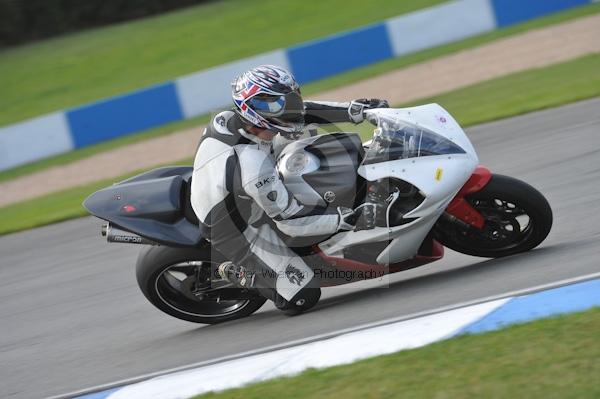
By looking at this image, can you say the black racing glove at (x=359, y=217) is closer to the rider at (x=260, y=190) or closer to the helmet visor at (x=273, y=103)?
the rider at (x=260, y=190)

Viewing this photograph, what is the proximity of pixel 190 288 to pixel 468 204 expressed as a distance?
1930 millimetres

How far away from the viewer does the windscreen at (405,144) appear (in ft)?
18.1

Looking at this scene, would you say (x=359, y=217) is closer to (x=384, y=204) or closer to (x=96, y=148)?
(x=384, y=204)

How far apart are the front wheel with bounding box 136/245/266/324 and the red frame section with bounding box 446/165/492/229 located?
1.51 meters

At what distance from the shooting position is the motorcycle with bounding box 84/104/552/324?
5465 millimetres

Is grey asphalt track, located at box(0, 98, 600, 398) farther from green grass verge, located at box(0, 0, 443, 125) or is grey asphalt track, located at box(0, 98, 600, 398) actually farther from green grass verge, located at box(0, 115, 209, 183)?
green grass verge, located at box(0, 0, 443, 125)

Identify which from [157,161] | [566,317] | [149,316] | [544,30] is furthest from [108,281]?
[544,30]

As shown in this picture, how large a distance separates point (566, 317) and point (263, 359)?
1.67 m

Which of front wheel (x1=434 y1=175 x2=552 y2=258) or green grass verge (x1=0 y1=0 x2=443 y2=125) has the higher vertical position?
front wheel (x1=434 y1=175 x2=552 y2=258)

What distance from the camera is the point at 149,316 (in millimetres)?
6609

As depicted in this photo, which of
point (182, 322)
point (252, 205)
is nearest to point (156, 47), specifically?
point (182, 322)

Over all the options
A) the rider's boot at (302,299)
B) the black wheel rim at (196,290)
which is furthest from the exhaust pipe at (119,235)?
the rider's boot at (302,299)

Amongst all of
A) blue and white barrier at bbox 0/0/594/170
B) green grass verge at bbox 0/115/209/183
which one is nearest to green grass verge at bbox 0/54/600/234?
green grass verge at bbox 0/115/209/183

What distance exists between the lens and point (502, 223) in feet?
18.4
